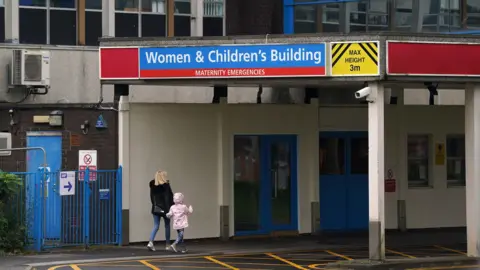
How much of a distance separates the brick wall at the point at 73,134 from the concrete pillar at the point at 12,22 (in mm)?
1751

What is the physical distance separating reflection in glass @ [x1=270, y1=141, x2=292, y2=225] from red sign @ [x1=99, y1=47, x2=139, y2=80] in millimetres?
4567

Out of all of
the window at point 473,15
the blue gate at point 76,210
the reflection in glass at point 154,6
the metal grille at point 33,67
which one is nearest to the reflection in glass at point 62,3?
the reflection in glass at point 154,6

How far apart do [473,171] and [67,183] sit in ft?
25.9

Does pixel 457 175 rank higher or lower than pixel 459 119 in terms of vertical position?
lower

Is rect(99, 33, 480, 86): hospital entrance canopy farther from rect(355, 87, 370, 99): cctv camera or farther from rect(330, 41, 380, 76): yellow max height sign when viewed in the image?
rect(355, 87, 370, 99): cctv camera

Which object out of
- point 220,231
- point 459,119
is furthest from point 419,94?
point 220,231

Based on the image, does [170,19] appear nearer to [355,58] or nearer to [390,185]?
[355,58]

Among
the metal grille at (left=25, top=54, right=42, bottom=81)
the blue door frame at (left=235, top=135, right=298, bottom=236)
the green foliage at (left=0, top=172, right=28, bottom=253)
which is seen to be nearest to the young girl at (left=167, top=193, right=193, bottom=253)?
the green foliage at (left=0, top=172, right=28, bottom=253)

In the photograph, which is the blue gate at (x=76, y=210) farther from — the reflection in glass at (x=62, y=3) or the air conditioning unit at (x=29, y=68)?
the reflection in glass at (x=62, y=3)

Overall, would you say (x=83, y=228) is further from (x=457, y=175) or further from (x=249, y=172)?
(x=457, y=175)

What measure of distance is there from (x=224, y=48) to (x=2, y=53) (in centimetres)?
544

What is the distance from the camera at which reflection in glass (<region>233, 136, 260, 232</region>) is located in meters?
18.5

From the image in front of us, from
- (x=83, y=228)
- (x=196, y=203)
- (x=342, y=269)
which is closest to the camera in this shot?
(x=342, y=269)

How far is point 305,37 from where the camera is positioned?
14586 mm
